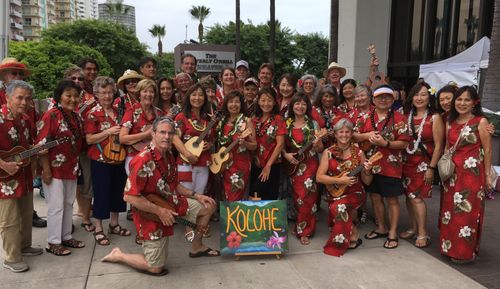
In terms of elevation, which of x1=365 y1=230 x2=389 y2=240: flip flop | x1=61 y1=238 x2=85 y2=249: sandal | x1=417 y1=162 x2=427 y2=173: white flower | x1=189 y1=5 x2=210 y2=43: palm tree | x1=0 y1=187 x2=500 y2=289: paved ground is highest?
x1=189 y1=5 x2=210 y2=43: palm tree

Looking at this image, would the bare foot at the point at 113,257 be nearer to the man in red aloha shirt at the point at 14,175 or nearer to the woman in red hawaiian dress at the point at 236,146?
the man in red aloha shirt at the point at 14,175

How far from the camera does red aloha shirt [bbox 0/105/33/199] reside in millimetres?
3611

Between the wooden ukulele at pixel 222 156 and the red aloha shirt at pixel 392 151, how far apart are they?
4.63 feet

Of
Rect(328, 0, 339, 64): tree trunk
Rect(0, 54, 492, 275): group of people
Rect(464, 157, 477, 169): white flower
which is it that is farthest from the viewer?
Rect(328, 0, 339, 64): tree trunk

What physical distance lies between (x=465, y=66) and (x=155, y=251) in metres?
7.96

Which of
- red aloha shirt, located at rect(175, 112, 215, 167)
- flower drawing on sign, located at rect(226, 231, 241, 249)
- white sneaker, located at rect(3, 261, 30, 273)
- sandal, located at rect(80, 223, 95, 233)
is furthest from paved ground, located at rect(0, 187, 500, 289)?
red aloha shirt, located at rect(175, 112, 215, 167)

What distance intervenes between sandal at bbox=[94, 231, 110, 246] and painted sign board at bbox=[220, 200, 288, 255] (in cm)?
140

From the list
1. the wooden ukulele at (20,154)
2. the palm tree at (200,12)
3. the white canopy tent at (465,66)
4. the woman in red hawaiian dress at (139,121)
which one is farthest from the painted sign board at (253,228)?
the palm tree at (200,12)

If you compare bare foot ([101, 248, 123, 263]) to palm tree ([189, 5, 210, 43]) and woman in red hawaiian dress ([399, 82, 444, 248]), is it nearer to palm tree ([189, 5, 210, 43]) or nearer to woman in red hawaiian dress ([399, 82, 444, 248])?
woman in red hawaiian dress ([399, 82, 444, 248])

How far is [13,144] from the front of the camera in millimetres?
3697

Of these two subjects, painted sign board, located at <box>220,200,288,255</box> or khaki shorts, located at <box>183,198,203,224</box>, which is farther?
painted sign board, located at <box>220,200,288,255</box>

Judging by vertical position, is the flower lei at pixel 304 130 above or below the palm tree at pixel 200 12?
below

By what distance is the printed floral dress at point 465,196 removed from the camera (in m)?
3.88

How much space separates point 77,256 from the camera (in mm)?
4168
